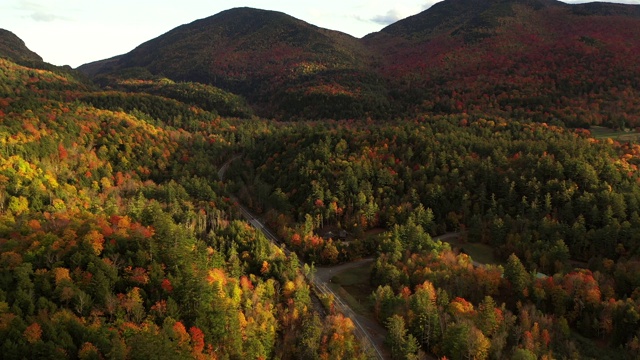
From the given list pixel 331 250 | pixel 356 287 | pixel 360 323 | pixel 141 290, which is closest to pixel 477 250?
pixel 356 287

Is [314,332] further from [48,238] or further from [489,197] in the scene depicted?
[489,197]

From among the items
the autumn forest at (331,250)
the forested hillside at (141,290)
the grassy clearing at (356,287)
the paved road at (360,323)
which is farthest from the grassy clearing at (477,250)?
the forested hillside at (141,290)

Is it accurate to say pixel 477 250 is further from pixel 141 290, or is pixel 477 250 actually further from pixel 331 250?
pixel 141 290

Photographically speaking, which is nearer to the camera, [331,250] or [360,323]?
[360,323]

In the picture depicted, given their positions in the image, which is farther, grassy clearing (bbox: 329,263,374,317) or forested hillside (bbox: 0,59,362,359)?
grassy clearing (bbox: 329,263,374,317)

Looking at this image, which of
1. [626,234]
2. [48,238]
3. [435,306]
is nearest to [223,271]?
[48,238]

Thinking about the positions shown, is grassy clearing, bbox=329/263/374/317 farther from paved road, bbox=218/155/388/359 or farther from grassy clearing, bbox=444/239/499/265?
grassy clearing, bbox=444/239/499/265

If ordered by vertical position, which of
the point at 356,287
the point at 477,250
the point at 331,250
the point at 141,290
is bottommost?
the point at 477,250

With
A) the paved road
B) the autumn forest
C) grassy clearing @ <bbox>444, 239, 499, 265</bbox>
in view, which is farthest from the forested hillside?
grassy clearing @ <bbox>444, 239, 499, 265</bbox>

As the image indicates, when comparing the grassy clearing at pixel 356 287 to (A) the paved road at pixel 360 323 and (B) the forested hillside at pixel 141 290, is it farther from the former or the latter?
(B) the forested hillside at pixel 141 290
